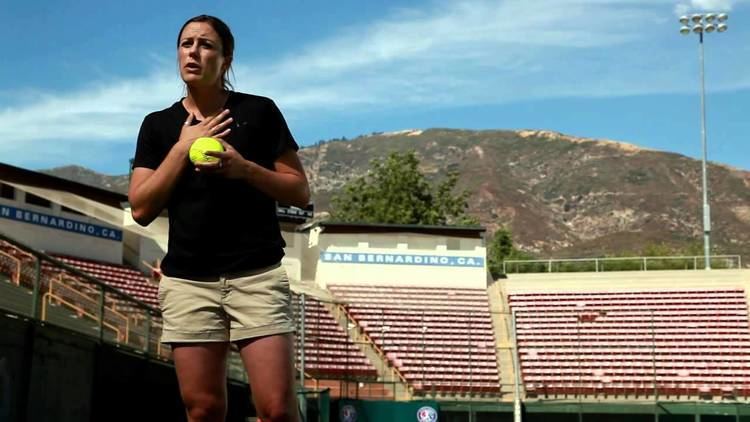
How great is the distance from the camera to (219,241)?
3111 mm

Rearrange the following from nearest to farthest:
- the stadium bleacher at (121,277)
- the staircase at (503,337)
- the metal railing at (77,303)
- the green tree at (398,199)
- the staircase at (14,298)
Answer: the staircase at (14,298) < the metal railing at (77,303) < the stadium bleacher at (121,277) < the staircase at (503,337) < the green tree at (398,199)

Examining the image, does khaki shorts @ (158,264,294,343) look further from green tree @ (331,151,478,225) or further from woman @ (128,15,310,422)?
green tree @ (331,151,478,225)

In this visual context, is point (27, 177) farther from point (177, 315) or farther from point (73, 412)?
point (177, 315)

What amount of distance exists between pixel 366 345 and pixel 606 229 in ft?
480

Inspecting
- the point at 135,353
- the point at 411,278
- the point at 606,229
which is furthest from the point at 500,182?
the point at 135,353

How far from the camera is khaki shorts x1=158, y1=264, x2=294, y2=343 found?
3039mm

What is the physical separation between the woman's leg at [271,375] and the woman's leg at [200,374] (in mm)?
94

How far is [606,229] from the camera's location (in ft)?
555

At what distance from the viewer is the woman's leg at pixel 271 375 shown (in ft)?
9.77

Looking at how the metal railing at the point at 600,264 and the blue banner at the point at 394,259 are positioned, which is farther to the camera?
the metal railing at the point at 600,264

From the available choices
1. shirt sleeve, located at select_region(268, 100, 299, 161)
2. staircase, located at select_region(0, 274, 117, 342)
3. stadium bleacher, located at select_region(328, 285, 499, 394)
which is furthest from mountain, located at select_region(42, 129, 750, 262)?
shirt sleeve, located at select_region(268, 100, 299, 161)

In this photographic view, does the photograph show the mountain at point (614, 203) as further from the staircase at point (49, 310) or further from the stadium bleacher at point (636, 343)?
the staircase at point (49, 310)

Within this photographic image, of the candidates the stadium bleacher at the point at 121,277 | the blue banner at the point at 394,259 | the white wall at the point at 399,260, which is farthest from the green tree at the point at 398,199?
the stadium bleacher at the point at 121,277

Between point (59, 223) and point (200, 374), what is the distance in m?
26.5
